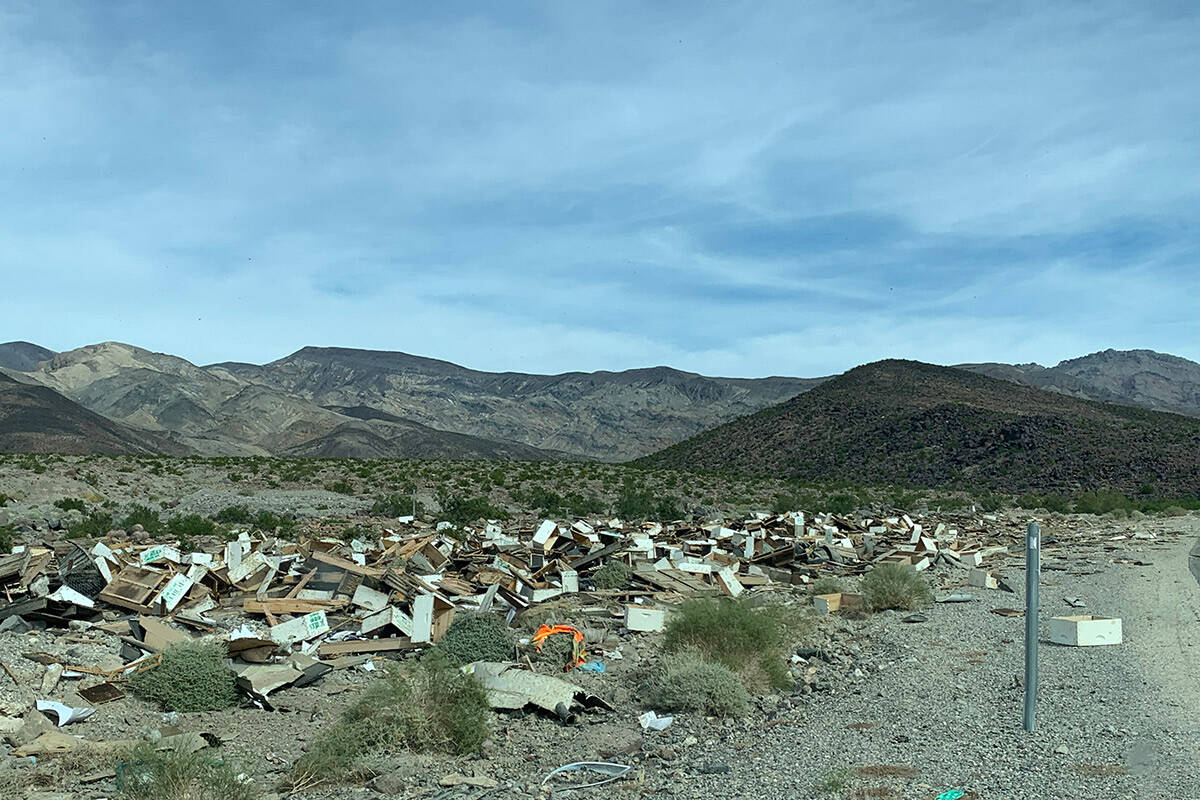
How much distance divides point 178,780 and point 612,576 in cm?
997

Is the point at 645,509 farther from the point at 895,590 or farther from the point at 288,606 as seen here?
the point at 288,606

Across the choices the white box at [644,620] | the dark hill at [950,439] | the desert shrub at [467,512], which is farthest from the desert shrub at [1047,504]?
the white box at [644,620]

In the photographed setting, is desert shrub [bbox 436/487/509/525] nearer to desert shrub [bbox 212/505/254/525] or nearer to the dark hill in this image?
desert shrub [bbox 212/505/254/525]

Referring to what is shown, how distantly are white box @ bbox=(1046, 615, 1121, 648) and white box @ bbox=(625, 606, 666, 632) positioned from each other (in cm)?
466

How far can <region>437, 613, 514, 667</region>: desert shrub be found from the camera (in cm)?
1030

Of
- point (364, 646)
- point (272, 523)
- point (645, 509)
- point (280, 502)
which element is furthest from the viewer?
point (280, 502)

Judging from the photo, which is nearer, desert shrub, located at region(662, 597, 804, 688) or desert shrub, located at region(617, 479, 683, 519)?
desert shrub, located at region(662, 597, 804, 688)

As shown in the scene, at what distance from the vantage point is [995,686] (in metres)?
8.94

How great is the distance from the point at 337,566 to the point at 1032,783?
10277mm

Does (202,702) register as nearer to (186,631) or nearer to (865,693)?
(186,631)

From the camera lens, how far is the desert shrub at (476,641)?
33.8 ft

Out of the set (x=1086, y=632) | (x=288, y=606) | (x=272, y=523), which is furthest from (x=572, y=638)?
(x=272, y=523)

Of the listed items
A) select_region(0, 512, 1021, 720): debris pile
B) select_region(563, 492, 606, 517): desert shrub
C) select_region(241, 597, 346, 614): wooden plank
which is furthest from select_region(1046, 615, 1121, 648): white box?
select_region(563, 492, 606, 517): desert shrub

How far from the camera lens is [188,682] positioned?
916 centimetres
